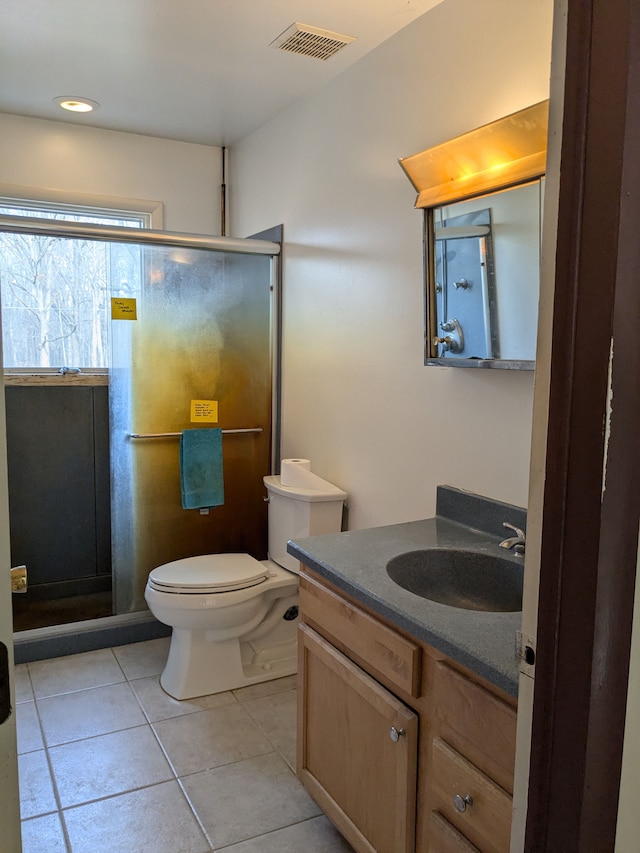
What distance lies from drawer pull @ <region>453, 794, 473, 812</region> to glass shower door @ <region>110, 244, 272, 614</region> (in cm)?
208

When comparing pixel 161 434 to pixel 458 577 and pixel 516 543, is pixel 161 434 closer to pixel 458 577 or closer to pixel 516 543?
pixel 458 577

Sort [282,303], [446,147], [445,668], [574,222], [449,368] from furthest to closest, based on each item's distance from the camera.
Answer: [282,303], [449,368], [446,147], [445,668], [574,222]

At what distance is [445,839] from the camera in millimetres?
1372

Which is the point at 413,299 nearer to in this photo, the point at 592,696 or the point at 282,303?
the point at 282,303

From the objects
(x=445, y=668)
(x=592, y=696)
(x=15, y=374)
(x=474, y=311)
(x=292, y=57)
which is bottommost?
(x=445, y=668)

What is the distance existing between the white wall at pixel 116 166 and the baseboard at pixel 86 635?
2.06 meters

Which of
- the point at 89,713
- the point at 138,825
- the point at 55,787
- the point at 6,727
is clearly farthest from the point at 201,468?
the point at 6,727

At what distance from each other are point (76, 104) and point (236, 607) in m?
2.39

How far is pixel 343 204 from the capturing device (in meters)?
2.67

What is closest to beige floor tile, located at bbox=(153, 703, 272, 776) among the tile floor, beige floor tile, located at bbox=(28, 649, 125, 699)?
the tile floor

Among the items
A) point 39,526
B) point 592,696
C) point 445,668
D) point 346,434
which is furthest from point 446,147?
point 39,526

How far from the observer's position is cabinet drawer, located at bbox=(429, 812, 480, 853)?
1.32 meters

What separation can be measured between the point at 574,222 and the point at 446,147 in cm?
130

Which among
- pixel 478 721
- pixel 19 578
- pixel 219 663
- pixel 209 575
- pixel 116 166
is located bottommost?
pixel 219 663
